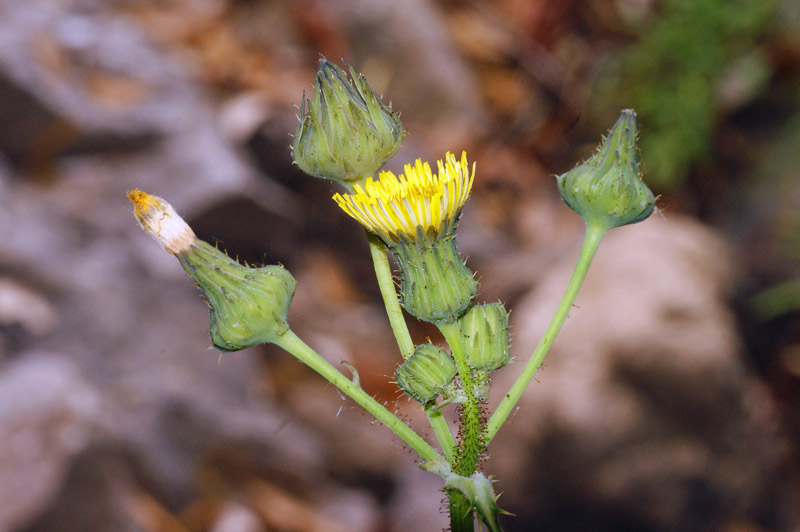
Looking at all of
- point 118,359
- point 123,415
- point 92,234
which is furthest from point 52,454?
point 92,234

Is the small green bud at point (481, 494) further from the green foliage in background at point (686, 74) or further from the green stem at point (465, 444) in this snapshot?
the green foliage in background at point (686, 74)

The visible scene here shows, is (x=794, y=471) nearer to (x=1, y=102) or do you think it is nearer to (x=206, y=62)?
(x=206, y=62)

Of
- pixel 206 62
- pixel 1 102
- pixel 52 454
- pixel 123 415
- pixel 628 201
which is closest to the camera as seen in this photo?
pixel 628 201

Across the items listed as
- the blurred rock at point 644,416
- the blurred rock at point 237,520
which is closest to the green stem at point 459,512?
the blurred rock at point 644,416

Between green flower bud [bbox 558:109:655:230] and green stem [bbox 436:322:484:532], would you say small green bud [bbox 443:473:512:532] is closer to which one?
green stem [bbox 436:322:484:532]

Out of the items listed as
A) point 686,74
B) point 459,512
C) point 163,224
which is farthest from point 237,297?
point 686,74

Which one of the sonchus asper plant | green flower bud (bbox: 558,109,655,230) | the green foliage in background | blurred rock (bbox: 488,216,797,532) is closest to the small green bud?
the sonchus asper plant
